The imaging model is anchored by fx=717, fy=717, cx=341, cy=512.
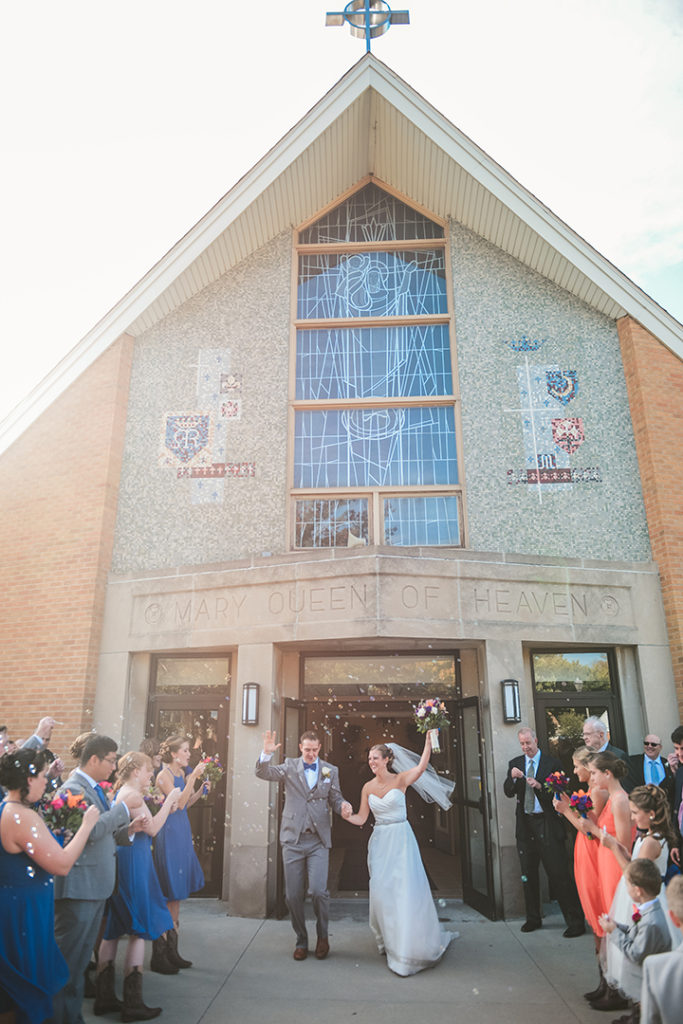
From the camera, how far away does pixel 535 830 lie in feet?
24.4

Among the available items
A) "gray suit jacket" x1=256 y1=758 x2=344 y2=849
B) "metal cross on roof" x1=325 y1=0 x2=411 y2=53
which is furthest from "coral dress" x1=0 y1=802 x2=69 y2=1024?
"metal cross on roof" x1=325 y1=0 x2=411 y2=53

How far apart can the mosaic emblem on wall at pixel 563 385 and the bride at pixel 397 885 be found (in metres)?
5.23

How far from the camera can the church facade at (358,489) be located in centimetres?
831

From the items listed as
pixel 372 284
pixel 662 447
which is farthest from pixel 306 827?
pixel 372 284

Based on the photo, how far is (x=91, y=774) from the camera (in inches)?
176

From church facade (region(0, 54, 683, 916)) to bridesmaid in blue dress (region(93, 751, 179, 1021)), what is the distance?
2939 millimetres

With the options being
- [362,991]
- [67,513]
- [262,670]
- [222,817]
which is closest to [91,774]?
[362,991]

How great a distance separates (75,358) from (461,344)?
5382 mm

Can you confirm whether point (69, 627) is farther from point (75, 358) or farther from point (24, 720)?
point (75, 358)

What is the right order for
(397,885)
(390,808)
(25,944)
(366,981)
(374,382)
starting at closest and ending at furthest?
(25,944) → (366,981) → (397,885) → (390,808) → (374,382)

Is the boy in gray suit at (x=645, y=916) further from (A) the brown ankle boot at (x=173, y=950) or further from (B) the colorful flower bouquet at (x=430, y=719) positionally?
(A) the brown ankle boot at (x=173, y=950)

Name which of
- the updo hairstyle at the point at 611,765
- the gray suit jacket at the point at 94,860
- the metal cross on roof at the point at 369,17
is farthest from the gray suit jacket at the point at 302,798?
the metal cross on roof at the point at 369,17

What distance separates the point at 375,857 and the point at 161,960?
1.89 meters

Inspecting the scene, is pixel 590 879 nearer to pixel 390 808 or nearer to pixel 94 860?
pixel 390 808
